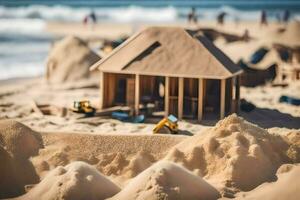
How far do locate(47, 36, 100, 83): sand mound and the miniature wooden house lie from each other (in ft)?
18.9

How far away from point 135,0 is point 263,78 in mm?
A: 73230

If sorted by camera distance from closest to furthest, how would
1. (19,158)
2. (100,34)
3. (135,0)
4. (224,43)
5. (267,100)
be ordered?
(19,158)
(267,100)
(224,43)
(100,34)
(135,0)

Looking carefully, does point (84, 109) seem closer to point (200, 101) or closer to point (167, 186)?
point (200, 101)

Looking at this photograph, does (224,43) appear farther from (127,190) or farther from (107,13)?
(107,13)

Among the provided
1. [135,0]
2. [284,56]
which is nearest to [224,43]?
[284,56]

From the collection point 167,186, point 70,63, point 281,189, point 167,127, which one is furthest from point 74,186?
point 70,63

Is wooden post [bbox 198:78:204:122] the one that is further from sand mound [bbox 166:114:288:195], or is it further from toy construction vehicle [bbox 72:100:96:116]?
sand mound [bbox 166:114:288:195]

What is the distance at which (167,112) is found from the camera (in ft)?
55.0

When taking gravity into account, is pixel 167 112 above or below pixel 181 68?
below

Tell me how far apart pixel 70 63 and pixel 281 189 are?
14.6 m

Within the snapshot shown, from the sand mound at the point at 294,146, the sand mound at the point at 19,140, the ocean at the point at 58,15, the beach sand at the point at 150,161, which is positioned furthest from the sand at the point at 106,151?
the ocean at the point at 58,15

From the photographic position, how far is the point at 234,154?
1187 centimetres

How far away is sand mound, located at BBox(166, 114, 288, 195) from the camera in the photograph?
11.5 metres

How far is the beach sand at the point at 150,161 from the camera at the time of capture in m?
10.7
